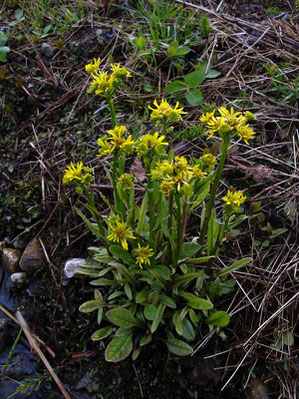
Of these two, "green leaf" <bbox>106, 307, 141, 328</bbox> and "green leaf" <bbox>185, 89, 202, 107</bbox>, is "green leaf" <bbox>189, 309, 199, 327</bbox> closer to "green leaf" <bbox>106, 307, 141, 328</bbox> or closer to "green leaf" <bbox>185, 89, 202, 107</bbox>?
"green leaf" <bbox>106, 307, 141, 328</bbox>


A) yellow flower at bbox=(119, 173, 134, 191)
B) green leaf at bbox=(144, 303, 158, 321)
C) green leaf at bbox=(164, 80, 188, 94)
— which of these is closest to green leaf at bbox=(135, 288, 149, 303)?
green leaf at bbox=(144, 303, 158, 321)

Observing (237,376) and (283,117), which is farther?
(283,117)

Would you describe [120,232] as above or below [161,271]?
above

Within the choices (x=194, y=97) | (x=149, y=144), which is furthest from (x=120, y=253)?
(x=194, y=97)

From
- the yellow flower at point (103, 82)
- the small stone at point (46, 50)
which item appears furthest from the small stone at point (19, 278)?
the small stone at point (46, 50)

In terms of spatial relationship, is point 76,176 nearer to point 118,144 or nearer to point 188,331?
point 118,144

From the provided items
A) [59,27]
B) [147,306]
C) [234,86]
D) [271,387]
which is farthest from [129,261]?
[59,27]

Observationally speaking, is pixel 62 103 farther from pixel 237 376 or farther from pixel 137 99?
pixel 237 376
